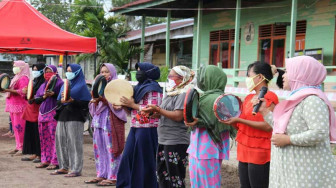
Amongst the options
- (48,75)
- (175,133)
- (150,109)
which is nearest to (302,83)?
(150,109)

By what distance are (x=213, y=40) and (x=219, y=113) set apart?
14.1 meters

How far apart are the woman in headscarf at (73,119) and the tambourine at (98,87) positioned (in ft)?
2.36

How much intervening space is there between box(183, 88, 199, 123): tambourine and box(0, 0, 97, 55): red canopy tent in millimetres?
5204

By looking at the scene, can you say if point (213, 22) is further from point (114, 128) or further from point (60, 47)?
point (114, 128)

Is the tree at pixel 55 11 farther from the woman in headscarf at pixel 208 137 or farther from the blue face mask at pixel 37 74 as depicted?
the woman in headscarf at pixel 208 137

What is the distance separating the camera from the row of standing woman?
3.21 metres

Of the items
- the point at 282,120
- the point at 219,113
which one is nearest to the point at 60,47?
the point at 219,113

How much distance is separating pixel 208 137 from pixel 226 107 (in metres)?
0.53

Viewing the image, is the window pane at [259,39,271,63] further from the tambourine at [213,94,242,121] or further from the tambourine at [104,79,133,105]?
the tambourine at [213,94,242,121]

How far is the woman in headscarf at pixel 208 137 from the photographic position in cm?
446

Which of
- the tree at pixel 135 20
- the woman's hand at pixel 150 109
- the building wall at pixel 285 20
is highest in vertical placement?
the tree at pixel 135 20

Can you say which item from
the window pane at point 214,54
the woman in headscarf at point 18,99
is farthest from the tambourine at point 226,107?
the window pane at point 214,54

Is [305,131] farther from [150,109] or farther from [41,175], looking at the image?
[41,175]

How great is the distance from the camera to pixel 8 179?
684 centimetres
